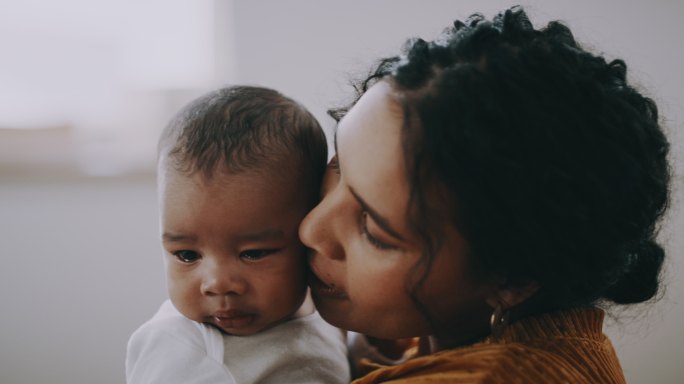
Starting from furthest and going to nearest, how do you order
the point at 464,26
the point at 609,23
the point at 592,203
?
the point at 609,23 → the point at 464,26 → the point at 592,203

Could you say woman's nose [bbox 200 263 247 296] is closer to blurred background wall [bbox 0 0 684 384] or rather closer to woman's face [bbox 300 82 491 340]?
woman's face [bbox 300 82 491 340]

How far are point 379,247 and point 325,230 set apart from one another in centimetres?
7

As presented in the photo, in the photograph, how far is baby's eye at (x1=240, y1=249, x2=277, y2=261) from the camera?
0.79 meters

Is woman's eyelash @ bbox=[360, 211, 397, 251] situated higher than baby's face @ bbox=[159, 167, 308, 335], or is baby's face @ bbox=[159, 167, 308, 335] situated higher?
woman's eyelash @ bbox=[360, 211, 397, 251]

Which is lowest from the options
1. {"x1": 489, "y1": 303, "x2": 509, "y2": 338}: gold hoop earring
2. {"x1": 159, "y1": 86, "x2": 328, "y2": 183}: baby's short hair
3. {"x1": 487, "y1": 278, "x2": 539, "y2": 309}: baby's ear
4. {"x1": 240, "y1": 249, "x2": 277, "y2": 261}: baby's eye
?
{"x1": 489, "y1": 303, "x2": 509, "y2": 338}: gold hoop earring

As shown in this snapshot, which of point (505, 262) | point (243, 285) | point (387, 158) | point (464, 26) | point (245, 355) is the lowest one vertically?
point (245, 355)

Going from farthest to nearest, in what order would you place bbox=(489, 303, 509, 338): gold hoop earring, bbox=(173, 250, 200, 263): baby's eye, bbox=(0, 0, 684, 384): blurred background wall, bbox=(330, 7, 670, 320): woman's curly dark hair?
bbox=(0, 0, 684, 384): blurred background wall → bbox=(173, 250, 200, 263): baby's eye → bbox=(489, 303, 509, 338): gold hoop earring → bbox=(330, 7, 670, 320): woman's curly dark hair

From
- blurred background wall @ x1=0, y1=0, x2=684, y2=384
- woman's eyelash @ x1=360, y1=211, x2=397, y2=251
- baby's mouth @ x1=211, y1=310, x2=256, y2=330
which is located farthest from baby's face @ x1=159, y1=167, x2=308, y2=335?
blurred background wall @ x1=0, y1=0, x2=684, y2=384

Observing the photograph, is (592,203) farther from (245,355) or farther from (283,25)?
(283,25)

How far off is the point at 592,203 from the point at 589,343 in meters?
0.19

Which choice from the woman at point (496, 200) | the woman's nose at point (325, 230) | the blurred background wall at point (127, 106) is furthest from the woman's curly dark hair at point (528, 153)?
the blurred background wall at point (127, 106)

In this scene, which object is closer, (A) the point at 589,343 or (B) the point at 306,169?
(A) the point at 589,343

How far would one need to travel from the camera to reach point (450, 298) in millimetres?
697

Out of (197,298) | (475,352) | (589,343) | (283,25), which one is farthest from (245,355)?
(283,25)
